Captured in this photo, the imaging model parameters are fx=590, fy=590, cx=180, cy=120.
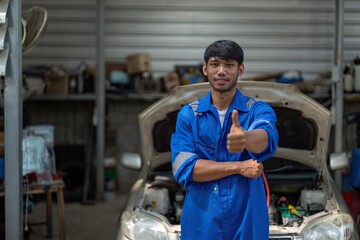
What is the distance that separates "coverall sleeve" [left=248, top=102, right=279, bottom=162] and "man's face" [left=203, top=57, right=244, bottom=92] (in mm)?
217

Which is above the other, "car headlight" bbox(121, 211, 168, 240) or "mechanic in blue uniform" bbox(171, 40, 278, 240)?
"mechanic in blue uniform" bbox(171, 40, 278, 240)

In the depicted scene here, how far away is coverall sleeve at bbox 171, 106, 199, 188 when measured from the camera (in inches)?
129

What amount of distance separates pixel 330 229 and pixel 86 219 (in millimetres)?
4371

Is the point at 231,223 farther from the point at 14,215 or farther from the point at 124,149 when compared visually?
the point at 124,149

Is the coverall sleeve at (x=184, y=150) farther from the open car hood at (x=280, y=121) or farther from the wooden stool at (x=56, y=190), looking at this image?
the wooden stool at (x=56, y=190)

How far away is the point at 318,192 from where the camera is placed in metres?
4.96

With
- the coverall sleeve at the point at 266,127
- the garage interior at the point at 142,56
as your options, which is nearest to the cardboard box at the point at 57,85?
the garage interior at the point at 142,56

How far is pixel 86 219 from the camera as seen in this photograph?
310 inches

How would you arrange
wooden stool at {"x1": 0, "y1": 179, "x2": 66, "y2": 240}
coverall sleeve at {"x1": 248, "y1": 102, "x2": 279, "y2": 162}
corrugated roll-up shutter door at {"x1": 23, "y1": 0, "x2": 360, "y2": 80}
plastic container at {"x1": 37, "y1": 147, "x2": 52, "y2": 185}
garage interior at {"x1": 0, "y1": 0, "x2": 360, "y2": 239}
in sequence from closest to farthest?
1. coverall sleeve at {"x1": 248, "y1": 102, "x2": 279, "y2": 162}
2. wooden stool at {"x1": 0, "y1": 179, "x2": 66, "y2": 240}
3. plastic container at {"x1": 37, "y1": 147, "x2": 52, "y2": 185}
4. garage interior at {"x1": 0, "y1": 0, "x2": 360, "y2": 239}
5. corrugated roll-up shutter door at {"x1": 23, "y1": 0, "x2": 360, "y2": 80}

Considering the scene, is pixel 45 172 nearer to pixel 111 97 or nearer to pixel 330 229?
pixel 330 229

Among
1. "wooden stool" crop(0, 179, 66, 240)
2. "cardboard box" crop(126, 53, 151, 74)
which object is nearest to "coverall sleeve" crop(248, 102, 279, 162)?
"wooden stool" crop(0, 179, 66, 240)

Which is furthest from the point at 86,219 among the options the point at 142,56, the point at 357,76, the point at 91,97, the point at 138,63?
the point at 357,76

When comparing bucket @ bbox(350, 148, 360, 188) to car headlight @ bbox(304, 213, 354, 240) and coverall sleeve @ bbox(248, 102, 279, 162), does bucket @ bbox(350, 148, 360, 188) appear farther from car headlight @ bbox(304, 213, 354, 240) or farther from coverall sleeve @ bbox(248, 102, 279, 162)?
coverall sleeve @ bbox(248, 102, 279, 162)

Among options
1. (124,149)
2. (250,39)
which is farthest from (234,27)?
(124,149)
